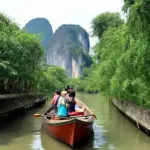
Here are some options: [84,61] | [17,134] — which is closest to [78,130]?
[17,134]

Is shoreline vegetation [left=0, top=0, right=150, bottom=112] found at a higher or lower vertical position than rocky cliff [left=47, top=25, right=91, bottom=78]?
lower

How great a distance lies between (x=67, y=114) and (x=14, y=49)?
5.42 metres

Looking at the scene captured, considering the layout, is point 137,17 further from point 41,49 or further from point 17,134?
point 41,49

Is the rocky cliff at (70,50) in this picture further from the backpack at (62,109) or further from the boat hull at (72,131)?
the boat hull at (72,131)

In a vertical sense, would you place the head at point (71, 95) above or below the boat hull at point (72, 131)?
above

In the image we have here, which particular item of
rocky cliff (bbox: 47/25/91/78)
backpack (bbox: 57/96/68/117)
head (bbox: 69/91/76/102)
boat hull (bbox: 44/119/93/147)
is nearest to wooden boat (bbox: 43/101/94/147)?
boat hull (bbox: 44/119/93/147)

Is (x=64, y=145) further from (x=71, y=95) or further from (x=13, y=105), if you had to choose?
(x=13, y=105)

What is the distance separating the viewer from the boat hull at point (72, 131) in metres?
9.86

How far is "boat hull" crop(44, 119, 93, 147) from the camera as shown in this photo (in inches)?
388

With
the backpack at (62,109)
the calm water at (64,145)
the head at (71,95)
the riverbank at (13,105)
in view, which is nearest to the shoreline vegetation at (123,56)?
A: the riverbank at (13,105)

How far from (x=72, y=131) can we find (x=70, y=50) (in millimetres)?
129983

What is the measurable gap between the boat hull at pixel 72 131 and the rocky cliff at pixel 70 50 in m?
117

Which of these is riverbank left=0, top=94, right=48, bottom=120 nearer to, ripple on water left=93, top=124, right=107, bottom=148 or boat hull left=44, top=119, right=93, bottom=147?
ripple on water left=93, top=124, right=107, bottom=148

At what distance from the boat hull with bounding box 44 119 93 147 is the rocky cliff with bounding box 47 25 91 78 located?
385ft
